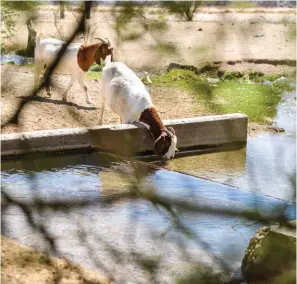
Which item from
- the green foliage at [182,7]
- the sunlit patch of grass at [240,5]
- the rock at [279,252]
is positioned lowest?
the rock at [279,252]

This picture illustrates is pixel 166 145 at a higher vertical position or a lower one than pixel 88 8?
lower

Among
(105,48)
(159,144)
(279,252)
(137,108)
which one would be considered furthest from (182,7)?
(137,108)

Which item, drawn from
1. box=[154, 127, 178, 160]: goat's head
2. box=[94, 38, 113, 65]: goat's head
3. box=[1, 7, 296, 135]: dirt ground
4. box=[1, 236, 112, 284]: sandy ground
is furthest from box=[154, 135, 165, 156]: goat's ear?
box=[1, 7, 296, 135]: dirt ground

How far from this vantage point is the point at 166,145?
7680mm

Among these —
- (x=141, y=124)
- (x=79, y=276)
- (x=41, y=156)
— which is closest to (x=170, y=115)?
(x=141, y=124)

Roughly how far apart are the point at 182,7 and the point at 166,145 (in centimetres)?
672

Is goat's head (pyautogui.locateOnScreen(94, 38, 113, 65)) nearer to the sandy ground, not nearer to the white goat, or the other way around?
the sandy ground

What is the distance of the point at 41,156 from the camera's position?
4.99 ft

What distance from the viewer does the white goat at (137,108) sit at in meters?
7.56

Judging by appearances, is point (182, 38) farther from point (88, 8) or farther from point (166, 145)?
point (166, 145)

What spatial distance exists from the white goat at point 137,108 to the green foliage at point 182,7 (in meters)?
6.49

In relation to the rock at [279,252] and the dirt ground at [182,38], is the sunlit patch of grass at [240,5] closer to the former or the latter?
the dirt ground at [182,38]

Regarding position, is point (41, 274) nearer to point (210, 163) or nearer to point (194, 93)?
point (194, 93)

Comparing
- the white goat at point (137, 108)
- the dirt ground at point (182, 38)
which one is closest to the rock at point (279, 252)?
the dirt ground at point (182, 38)
